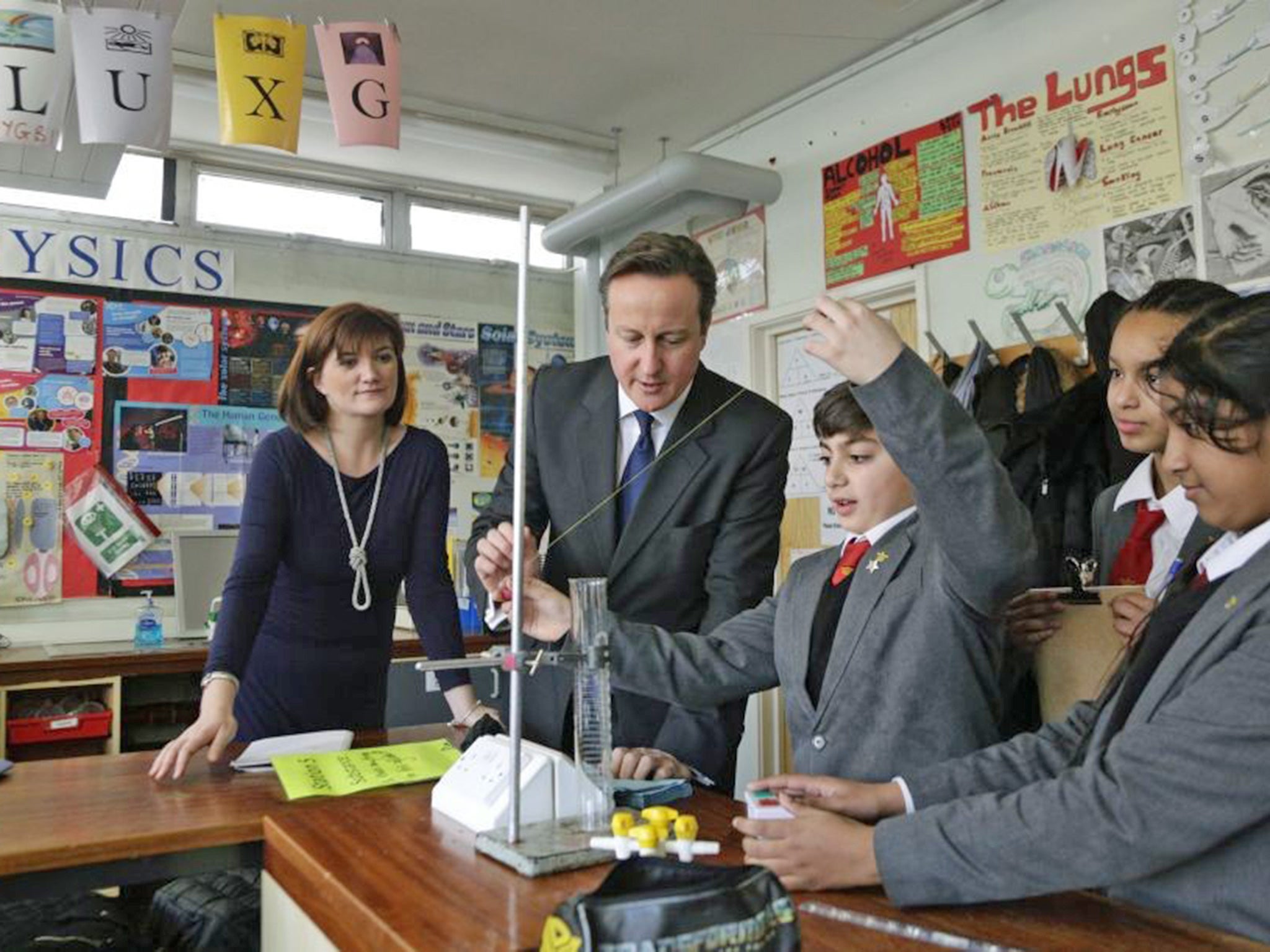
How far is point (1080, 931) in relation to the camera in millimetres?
846

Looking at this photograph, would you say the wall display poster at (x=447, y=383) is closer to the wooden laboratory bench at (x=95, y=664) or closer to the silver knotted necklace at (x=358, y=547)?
the wooden laboratory bench at (x=95, y=664)

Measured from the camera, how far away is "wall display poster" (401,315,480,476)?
16.9 feet

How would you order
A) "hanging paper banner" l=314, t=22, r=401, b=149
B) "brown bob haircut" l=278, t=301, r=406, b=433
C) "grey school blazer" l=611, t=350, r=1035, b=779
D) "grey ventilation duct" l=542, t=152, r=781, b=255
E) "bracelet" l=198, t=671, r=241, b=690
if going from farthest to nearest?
"grey ventilation duct" l=542, t=152, r=781, b=255 → "hanging paper banner" l=314, t=22, r=401, b=149 → "brown bob haircut" l=278, t=301, r=406, b=433 → "bracelet" l=198, t=671, r=241, b=690 → "grey school blazer" l=611, t=350, r=1035, b=779

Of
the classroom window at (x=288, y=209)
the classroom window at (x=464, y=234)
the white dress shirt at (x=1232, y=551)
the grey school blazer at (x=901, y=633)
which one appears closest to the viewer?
the white dress shirt at (x=1232, y=551)

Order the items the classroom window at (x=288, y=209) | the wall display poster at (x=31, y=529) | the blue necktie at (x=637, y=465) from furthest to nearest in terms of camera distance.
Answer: the classroom window at (x=288, y=209), the wall display poster at (x=31, y=529), the blue necktie at (x=637, y=465)

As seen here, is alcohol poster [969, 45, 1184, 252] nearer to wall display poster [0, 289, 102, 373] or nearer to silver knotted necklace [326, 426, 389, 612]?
silver knotted necklace [326, 426, 389, 612]

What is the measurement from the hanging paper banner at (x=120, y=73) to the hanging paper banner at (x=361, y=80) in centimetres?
37

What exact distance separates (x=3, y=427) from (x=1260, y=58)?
14.5 feet

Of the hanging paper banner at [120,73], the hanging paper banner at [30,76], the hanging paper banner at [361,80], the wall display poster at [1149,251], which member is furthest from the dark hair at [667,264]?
the wall display poster at [1149,251]

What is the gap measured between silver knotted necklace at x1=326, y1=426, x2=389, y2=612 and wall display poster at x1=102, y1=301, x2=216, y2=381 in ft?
9.73

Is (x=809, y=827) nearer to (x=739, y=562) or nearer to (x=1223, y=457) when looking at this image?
(x=1223, y=457)

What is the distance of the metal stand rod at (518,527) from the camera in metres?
1.11

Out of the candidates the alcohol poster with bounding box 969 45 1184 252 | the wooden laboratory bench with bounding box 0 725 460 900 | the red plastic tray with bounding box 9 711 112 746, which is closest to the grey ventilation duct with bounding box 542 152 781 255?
the alcohol poster with bounding box 969 45 1184 252

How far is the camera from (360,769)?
1451 millimetres
